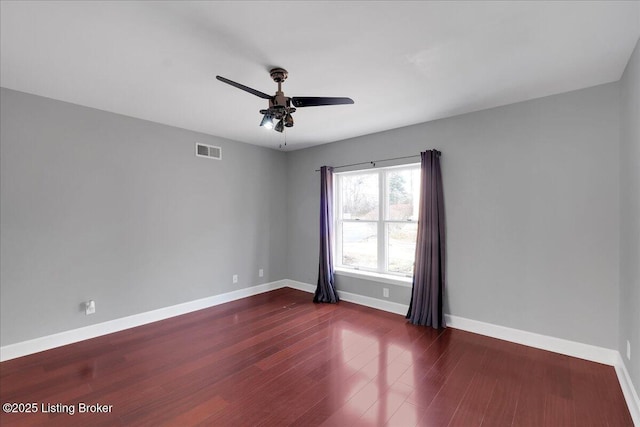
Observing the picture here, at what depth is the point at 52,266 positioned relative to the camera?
308cm

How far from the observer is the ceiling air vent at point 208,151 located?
4359 millimetres

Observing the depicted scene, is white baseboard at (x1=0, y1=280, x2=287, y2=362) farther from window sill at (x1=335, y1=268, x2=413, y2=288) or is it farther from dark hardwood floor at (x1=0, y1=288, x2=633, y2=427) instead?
window sill at (x1=335, y1=268, x2=413, y2=288)

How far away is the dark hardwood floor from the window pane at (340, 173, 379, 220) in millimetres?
1856

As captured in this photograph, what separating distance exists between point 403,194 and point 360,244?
3.70 ft

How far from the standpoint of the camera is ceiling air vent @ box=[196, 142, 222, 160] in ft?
14.3

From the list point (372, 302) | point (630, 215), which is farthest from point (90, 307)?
point (630, 215)

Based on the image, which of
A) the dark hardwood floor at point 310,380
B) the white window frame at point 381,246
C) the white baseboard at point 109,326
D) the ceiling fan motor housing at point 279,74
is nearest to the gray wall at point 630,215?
the dark hardwood floor at point 310,380

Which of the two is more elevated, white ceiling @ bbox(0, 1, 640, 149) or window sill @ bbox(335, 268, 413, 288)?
white ceiling @ bbox(0, 1, 640, 149)

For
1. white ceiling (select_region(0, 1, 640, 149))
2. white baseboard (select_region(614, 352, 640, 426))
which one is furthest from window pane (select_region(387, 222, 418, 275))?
white baseboard (select_region(614, 352, 640, 426))

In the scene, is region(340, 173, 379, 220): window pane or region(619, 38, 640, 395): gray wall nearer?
region(619, 38, 640, 395): gray wall

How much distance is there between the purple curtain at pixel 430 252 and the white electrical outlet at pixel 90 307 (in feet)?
12.7

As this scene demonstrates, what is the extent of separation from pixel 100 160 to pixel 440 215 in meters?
4.28

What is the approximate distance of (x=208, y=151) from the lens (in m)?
4.47

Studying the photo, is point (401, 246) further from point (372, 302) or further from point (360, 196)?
point (360, 196)
